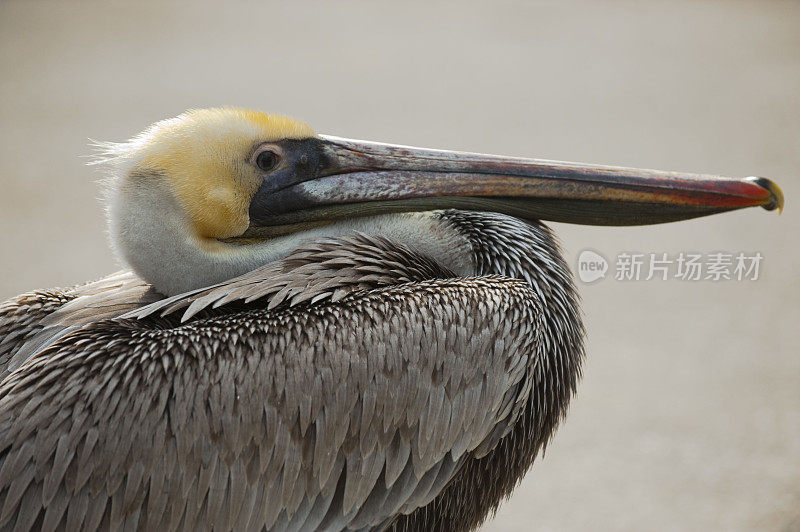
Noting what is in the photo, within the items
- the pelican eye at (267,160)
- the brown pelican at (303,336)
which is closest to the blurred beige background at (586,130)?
the brown pelican at (303,336)

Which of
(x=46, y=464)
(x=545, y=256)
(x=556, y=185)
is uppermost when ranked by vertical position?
(x=556, y=185)

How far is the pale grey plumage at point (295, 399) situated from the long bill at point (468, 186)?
0.38 ft

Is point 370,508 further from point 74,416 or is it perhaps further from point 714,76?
point 714,76

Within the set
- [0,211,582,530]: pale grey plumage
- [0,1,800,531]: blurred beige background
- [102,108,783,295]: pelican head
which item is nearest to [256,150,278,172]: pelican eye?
[102,108,783,295]: pelican head

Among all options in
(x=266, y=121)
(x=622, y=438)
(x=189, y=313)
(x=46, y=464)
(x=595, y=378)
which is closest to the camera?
(x=46, y=464)

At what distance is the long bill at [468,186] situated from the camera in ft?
5.89

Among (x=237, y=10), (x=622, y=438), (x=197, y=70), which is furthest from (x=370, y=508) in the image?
(x=237, y=10)

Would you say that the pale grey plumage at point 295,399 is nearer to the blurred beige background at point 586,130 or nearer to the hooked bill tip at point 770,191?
the hooked bill tip at point 770,191

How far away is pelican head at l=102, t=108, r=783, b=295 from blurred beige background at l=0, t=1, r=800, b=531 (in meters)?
1.51

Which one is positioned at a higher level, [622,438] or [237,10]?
[237,10]

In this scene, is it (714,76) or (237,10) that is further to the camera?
(237,10)

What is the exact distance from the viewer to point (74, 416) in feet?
4.76

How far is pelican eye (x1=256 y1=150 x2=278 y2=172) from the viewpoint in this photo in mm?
1756

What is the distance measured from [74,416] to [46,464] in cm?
9
